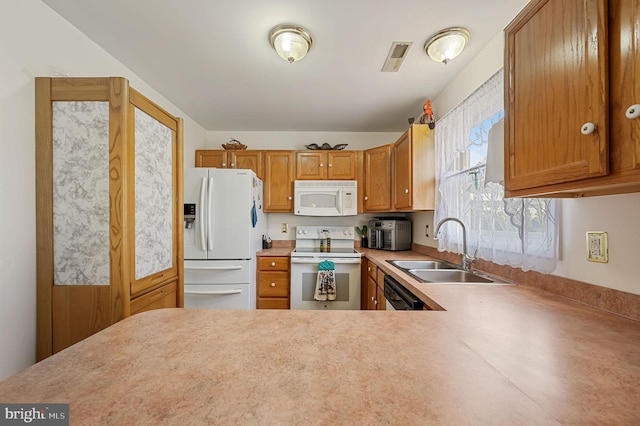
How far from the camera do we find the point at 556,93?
848mm

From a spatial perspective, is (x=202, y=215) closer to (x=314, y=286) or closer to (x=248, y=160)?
(x=248, y=160)

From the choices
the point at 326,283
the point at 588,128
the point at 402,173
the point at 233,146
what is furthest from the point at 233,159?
the point at 588,128

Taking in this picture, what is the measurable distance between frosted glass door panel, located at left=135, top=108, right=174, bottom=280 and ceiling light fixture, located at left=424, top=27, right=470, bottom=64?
177 centimetres

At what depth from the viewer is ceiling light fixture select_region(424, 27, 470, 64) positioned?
1.55 m

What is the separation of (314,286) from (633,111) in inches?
98.3

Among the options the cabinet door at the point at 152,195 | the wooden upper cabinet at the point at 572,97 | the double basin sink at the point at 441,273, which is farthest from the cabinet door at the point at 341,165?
the wooden upper cabinet at the point at 572,97

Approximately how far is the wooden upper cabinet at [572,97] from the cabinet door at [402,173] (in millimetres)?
1327

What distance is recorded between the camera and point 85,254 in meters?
1.19

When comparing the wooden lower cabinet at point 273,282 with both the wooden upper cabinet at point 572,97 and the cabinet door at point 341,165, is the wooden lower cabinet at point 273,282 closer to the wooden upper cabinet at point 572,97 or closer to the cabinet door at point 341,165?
the cabinet door at point 341,165

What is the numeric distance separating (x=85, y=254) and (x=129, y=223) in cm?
24

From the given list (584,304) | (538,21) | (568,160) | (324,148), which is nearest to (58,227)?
(568,160)

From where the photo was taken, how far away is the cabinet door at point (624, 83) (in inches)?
25.1

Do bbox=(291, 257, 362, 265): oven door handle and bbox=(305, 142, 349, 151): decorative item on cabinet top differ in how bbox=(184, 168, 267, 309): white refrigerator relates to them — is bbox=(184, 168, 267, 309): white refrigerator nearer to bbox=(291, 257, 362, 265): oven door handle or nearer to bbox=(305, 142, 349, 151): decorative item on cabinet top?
bbox=(291, 257, 362, 265): oven door handle

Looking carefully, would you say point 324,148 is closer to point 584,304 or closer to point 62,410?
point 584,304
